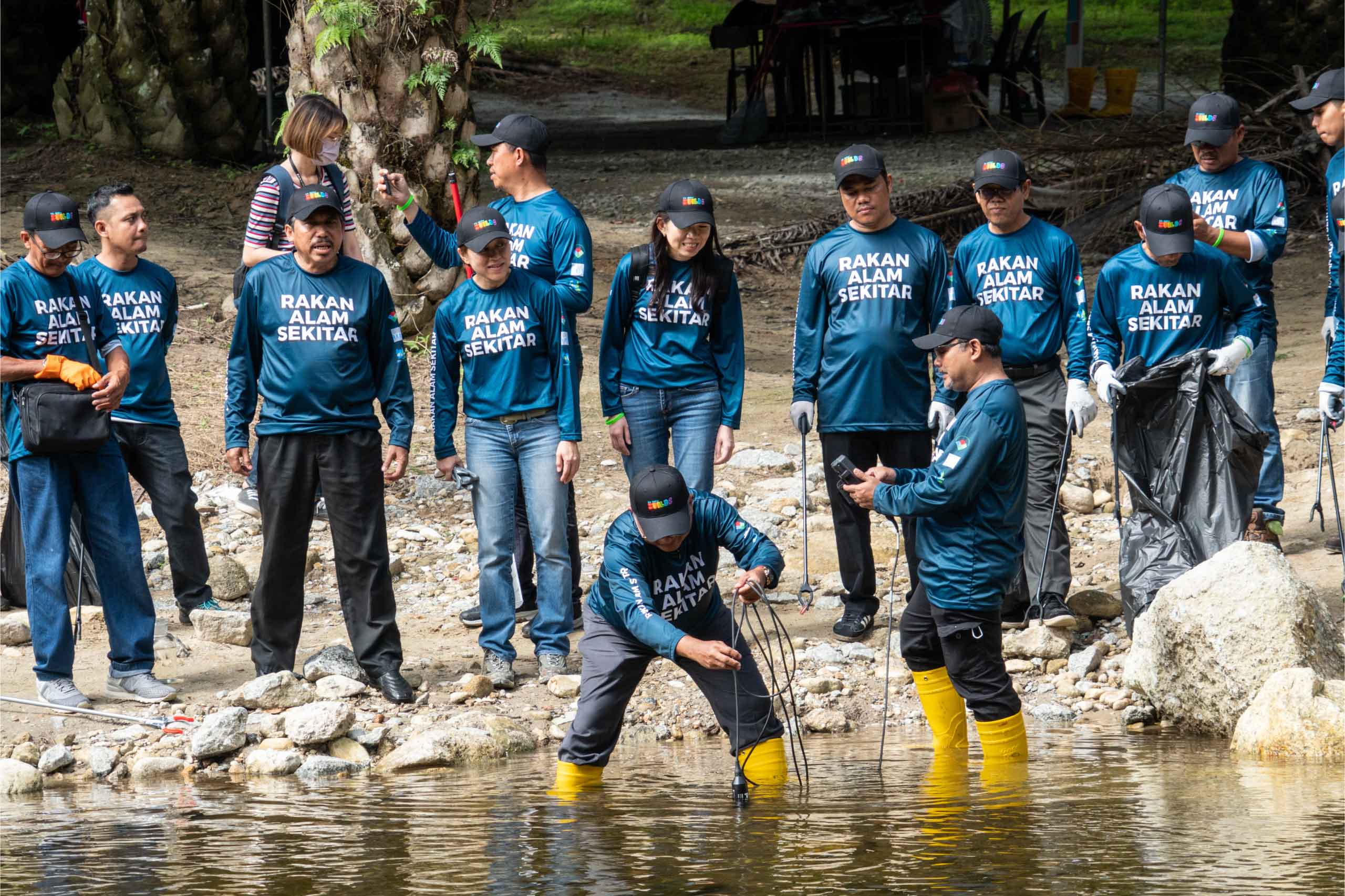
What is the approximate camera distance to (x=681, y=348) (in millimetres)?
6996

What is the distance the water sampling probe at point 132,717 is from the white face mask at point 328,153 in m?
2.38

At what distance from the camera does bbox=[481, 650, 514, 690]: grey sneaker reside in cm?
682

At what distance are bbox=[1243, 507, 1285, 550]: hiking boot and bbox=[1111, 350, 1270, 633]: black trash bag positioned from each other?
1.21 feet

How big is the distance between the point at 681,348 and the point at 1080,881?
3177 mm

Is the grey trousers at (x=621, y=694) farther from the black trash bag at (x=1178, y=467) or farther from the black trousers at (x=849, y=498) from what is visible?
the black trash bag at (x=1178, y=467)

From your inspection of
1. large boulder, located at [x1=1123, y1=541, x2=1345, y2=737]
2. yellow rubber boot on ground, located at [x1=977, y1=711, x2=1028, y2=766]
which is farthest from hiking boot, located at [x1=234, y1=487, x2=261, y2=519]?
large boulder, located at [x1=1123, y1=541, x2=1345, y2=737]

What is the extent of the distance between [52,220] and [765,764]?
11.2 feet

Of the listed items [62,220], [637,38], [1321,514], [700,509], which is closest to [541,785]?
[700,509]

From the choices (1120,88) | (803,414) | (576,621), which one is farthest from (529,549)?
(1120,88)

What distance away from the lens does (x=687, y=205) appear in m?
6.65

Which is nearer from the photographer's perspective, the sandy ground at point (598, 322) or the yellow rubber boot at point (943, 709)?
the yellow rubber boot at point (943, 709)

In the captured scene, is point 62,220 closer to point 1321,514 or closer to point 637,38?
point 1321,514

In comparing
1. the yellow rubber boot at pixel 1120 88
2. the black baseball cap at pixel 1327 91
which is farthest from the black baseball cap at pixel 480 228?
the yellow rubber boot at pixel 1120 88

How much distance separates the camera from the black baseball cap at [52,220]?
20.8ft
